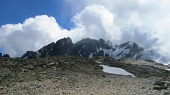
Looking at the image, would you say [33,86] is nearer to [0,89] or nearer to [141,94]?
[0,89]

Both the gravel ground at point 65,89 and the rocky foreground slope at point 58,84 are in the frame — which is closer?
the gravel ground at point 65,89

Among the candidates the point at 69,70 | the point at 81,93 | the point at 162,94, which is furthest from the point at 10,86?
the point at 162,94

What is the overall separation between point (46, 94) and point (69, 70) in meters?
18.4

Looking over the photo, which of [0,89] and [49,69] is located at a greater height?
[49,69]

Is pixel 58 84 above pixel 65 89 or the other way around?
above

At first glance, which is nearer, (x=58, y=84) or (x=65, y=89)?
(x=65, y=89)

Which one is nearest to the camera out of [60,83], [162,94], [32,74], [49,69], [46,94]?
[162,94]

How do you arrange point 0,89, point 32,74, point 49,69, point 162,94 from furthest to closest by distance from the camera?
1. point 49,69
2. point 32,74
3. point 0,89
4. point 162,94

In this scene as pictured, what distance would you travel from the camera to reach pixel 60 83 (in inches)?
1277

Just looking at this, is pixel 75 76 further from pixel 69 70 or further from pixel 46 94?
pixel 46 94

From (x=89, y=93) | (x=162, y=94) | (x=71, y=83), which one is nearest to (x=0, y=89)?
(x=71, y=83)

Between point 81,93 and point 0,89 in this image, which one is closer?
point 81,93

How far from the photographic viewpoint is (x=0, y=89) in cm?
2922

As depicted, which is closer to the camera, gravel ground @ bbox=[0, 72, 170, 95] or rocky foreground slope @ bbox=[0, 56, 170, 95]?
gravel ground @ bbox=[0, 72, 170, 95]
